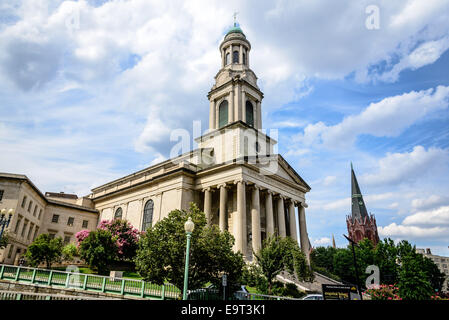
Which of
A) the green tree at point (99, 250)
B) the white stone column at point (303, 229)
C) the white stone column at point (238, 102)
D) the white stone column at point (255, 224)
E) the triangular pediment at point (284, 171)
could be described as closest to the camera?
the green tree at point (99, 250)

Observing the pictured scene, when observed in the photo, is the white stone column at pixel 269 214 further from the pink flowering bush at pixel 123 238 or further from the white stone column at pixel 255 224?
the pink flowering bush at pixel 123 238

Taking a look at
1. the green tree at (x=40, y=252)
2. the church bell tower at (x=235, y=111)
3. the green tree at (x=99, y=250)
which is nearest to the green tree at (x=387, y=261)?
→ the church bell tower at (x=235, y=111)

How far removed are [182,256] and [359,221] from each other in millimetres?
97315

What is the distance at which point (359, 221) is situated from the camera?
99688mm

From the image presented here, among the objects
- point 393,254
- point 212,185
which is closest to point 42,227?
point 212,185

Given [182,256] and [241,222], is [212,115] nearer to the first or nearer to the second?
[241,222]

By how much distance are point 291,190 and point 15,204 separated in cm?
3356

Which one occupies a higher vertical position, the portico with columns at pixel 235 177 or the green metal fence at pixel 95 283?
the portico with columns at pixel 235 177

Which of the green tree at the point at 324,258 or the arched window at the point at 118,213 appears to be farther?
the green tree at the point at 324,258

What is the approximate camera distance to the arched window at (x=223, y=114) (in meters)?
42.7

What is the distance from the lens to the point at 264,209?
126ft

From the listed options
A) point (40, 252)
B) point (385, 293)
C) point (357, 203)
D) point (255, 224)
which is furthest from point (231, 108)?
point (357, 203)

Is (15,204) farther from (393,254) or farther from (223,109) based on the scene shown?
(393,254)

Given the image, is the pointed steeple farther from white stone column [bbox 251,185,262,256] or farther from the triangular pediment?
white stone column [bbox 251,185,262,256]
